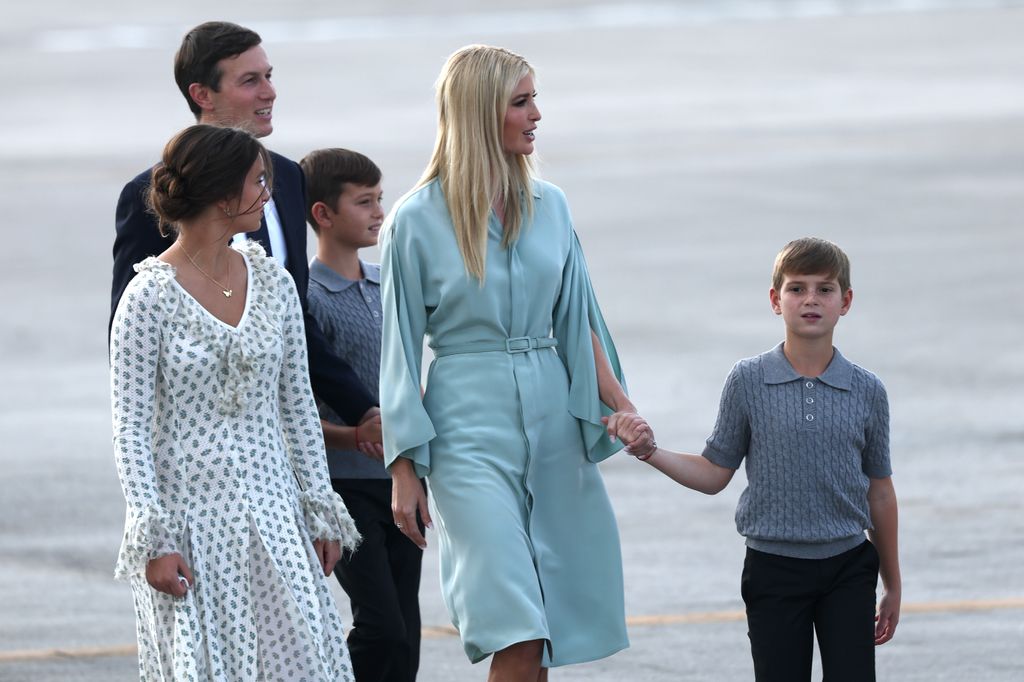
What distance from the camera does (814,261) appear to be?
5.19 m

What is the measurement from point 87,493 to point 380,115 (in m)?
14.3

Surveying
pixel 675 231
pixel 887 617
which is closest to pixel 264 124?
pixel 887 617

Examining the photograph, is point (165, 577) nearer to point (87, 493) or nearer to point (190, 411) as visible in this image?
point (190, 411)

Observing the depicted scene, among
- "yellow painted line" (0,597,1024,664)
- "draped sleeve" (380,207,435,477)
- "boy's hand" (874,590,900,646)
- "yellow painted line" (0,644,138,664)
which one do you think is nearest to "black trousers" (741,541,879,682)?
"boy's hand" (874,590,900,646)

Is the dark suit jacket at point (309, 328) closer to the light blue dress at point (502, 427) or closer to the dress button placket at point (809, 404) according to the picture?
the light blue dress at point (502, 427)

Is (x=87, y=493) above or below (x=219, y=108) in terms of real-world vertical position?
below

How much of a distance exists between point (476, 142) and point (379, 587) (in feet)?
4.49

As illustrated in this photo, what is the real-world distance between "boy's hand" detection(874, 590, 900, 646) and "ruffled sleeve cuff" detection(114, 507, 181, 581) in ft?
6.79

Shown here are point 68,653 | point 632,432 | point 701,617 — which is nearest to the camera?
point 632,432

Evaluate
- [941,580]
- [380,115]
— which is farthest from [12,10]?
[941,580]

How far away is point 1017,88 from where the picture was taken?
24156mm

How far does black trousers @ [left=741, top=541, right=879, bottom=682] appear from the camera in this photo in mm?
5066

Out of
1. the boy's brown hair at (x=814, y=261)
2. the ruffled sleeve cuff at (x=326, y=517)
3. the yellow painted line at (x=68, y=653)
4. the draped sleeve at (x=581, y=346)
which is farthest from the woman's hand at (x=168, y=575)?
the yellow painted line at (x=68, y=653)

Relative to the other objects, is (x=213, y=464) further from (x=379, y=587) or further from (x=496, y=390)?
(x=379, y=587)
